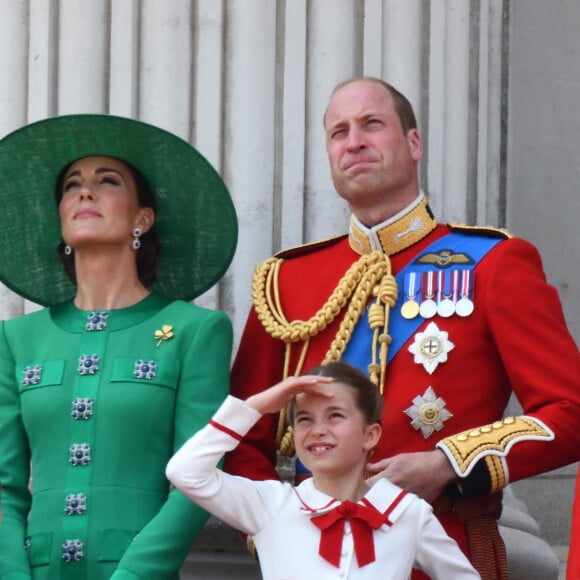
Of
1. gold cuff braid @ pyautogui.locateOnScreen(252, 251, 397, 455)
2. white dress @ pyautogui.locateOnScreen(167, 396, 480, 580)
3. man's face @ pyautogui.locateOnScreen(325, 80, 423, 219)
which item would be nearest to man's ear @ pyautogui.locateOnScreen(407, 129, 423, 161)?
man's face @ pyautogui.locateOnScreen(325, 80, 423, 219)

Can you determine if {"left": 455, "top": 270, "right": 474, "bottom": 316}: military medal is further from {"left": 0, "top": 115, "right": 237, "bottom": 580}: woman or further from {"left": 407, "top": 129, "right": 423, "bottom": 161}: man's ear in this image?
{"left": 0, "top": 115, "right": 237, "bottom": 580}: woman

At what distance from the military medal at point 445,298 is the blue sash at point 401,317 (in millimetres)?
35

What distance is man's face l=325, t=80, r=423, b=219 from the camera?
17.3 feet

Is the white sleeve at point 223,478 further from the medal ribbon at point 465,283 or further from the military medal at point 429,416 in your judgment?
the medal ribbon at point 465,283

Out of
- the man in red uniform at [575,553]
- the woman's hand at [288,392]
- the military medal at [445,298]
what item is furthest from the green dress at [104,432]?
the man in red uniform at [575,553]

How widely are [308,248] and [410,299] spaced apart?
0.43 meters

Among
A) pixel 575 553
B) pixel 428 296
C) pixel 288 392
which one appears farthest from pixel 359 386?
pixel 575 553

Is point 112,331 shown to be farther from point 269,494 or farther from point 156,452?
point 269,494

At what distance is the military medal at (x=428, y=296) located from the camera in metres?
5.14

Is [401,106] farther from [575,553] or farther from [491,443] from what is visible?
[575,553]

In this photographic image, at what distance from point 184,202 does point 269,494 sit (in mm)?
1034

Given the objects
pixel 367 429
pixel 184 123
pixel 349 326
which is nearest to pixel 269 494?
pixel 367 429

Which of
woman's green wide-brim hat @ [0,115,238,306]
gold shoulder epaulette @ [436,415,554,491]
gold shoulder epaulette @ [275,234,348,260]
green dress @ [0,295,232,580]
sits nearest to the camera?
gold shoulder epaulette @ [436,415,554,491]

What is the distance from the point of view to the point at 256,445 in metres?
5.21
